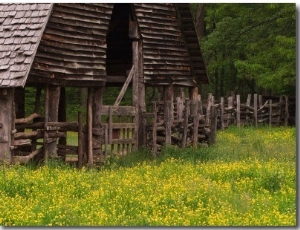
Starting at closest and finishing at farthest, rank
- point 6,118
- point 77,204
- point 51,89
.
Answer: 1. point 77,204
2. point 6,118
3. point 51,89

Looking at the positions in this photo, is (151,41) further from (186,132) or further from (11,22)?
(11,22)

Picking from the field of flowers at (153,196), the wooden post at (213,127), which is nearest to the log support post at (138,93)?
the wooden post at (213,127)

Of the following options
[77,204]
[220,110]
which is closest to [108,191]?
[77,204]

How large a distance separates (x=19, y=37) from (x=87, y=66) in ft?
7.28

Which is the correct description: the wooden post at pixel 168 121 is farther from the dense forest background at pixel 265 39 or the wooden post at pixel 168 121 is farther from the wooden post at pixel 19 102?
the dense forest background at pixel 265 39

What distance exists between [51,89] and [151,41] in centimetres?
434

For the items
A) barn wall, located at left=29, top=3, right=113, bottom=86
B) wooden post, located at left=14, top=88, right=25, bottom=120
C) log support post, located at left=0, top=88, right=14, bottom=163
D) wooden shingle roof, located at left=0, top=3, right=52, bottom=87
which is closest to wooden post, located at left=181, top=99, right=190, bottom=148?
barn wall, located at left=29, top=3, right=113, bottom=86

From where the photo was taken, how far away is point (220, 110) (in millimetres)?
32812

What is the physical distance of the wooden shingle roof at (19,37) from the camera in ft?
53.0

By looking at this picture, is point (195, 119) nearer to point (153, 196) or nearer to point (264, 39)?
point (264, 39)

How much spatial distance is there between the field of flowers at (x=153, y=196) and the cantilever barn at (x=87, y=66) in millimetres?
1685

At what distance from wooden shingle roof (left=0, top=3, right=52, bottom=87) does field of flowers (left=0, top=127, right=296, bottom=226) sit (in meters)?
2.16

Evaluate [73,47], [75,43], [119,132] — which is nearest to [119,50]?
[119,132]

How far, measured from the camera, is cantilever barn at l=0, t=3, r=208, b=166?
54.6 feet
